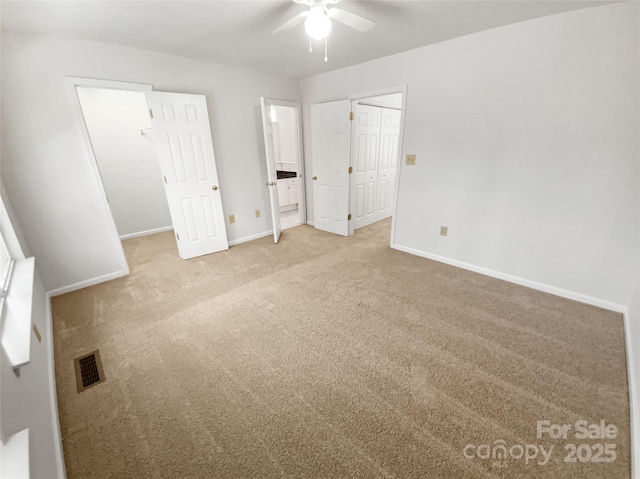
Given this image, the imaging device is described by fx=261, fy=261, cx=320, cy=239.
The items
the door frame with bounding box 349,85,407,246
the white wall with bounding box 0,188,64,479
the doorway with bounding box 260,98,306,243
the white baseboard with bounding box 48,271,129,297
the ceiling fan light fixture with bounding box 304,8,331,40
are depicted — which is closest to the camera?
the white wall with bounding box 0,188,64,479

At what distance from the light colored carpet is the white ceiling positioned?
235cm

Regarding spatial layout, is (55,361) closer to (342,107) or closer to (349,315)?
(349,315)

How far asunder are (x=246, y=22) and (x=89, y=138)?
1.91m

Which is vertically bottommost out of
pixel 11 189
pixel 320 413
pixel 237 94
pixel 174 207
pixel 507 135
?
pixel 320 413

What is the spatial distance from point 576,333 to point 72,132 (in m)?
4.77

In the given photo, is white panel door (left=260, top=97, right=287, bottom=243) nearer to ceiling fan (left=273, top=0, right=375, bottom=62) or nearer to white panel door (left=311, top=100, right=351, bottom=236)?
white panel door (left=311, top=100, right=351, bottom=236)

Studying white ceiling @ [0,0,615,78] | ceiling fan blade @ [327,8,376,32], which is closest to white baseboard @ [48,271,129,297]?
white ceiling @ [0,0,615,78]

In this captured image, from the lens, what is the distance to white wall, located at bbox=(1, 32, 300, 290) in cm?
228

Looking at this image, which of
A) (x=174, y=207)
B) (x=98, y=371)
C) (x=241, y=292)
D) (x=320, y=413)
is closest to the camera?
(x=320, y=413)

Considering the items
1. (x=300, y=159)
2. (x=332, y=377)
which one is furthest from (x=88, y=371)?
(x=300, y=159)

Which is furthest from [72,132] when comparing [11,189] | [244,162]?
[244,162]

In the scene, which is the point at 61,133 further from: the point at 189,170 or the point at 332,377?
the point at 332,377

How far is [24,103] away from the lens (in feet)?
7.54

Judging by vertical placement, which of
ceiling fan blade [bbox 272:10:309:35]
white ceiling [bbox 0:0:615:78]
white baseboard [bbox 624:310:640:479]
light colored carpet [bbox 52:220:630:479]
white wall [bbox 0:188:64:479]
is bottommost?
light colored carpet [bbox 52:220:630:479]
